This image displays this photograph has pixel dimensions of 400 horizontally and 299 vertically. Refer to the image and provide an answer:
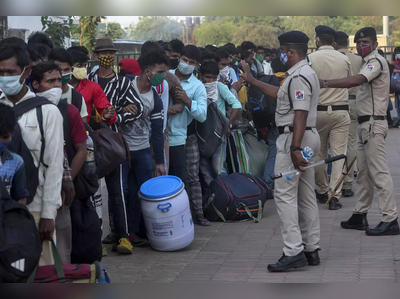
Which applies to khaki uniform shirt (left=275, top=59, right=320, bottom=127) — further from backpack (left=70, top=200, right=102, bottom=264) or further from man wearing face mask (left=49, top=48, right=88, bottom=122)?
backpack (left=70, top=200, right=102, bottom=264)

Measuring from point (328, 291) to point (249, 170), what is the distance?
4643 mm

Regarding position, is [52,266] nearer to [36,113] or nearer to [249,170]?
[36,113]

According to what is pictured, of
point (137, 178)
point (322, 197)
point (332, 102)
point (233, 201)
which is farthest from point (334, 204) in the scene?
point (137, 178)

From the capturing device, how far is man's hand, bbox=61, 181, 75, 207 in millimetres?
4781

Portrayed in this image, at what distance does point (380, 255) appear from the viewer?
659 centimetres

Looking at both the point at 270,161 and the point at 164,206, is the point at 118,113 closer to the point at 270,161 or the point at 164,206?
the point at 164,206

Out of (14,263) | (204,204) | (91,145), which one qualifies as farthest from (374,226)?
(14,263)

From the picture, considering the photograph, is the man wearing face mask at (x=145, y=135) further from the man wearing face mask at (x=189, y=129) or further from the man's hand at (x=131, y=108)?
the man wearing face mask at (x=189, y=129)

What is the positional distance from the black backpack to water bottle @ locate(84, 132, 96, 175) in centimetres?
476

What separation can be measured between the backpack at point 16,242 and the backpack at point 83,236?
1460 mm

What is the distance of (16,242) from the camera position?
351 centimetres

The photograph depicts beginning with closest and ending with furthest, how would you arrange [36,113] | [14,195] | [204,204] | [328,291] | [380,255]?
[14,195], [36,113], [328,291], [380,255], [204,204]

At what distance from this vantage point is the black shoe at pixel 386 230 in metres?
7.39

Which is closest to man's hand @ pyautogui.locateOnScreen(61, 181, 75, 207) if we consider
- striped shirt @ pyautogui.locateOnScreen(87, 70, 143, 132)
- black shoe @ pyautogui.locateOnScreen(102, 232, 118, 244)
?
striped shirt @ pyautogui.locateOnScreen(87, 70, 143, 132)
